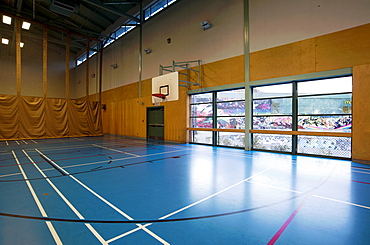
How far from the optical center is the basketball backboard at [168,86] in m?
9.94

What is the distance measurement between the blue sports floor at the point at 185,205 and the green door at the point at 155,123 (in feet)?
25.0

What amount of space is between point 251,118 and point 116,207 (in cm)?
734

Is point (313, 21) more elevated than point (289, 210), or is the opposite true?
point (313, 21)

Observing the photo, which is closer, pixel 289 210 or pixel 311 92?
pixel 289 210

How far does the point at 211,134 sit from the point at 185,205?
776 centimetres

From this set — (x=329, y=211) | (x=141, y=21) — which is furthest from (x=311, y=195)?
(x=141, y=21)

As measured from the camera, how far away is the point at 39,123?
14.1 m

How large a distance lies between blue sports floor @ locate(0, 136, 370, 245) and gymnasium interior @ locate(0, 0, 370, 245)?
1.0 inches

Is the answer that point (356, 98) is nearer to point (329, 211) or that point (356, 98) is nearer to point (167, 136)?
point (329, 211)

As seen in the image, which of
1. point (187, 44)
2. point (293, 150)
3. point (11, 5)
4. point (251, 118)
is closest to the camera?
point (293, 150)

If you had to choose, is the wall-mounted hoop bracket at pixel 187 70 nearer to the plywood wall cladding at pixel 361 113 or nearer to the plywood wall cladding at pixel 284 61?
the plywood wall cladding at pixel 284 61

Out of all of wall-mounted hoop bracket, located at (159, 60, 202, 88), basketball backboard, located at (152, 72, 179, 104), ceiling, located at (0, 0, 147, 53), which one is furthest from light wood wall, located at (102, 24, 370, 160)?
ceiling, located at (0, 0, 147, 53)

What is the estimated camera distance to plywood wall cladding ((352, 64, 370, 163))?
6117 millimetres

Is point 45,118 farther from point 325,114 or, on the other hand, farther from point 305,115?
point 325,114
